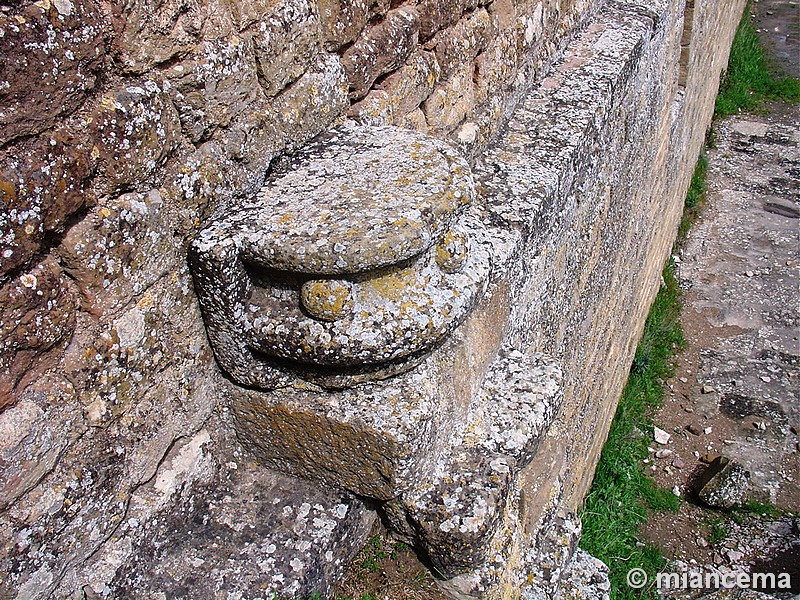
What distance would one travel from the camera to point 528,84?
2.86 meters

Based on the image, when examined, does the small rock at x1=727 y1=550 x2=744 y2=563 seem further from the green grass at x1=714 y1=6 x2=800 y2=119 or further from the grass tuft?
the green grass at x1=714 y1=6 x2=800 y2=119

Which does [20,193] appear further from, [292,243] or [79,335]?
[292,243]

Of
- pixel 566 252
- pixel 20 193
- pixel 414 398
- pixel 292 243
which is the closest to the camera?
pixel 20 193

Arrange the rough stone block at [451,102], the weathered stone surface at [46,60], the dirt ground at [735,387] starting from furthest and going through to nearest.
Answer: the dirt ground at [735,387], the rough stone block at [451,102], the weathered stone surface at [46,60]

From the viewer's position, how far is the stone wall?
3.64ft

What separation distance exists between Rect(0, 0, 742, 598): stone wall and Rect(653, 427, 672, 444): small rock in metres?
2.99

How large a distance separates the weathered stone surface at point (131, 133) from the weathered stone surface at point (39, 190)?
0.04m

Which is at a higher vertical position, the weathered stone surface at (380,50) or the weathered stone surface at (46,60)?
the weathered stone surface at (46,60)

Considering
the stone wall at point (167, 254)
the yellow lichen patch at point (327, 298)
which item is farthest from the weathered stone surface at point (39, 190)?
the yellow lichen patch at point (327, 298)

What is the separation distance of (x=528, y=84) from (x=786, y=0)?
1280 cm

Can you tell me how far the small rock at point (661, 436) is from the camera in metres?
4.94

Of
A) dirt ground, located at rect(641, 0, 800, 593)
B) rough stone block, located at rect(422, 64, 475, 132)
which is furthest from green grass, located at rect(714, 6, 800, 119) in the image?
rough stone block, located at rect(422, 64, 475, 132)

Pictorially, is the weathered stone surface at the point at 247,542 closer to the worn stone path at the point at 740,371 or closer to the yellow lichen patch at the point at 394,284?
the yellow lichen patch at the point at 394,284

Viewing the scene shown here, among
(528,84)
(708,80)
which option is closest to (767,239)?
(708,80)
